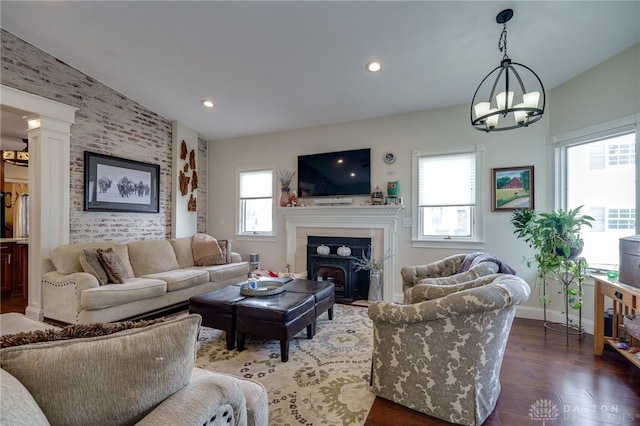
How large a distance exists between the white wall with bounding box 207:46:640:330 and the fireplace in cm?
63

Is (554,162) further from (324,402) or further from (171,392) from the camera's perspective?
(171,392)

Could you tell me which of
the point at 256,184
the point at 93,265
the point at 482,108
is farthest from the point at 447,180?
the point at 93,265

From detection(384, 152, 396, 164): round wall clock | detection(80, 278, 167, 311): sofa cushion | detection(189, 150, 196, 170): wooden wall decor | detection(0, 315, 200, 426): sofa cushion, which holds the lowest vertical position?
detection(80, 278, 167, 311): sofa cushion

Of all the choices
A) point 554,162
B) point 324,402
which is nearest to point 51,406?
point 324,402

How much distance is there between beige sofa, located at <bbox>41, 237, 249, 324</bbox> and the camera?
312cm

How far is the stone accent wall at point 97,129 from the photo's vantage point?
11.5 feet

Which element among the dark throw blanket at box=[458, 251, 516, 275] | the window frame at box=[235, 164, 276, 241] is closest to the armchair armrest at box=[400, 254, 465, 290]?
the dark throw blanket at box=[458, 251, 516, 275]

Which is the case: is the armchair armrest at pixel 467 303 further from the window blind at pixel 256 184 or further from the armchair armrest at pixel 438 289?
the window blind at pixel 256 184

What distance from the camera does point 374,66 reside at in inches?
134

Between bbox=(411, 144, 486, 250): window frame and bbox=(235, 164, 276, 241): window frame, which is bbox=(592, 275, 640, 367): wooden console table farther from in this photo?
bbox=(235, 164, 276, 241): window frame

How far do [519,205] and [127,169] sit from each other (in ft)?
19.1

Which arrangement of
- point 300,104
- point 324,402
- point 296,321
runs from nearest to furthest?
point 324,402
point 296,321
point 300,104

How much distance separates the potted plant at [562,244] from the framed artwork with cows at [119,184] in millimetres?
5498

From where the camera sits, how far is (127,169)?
463 centimetres
